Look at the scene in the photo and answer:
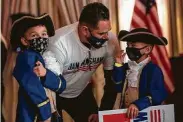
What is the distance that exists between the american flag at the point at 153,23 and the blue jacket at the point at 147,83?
0.04 meters

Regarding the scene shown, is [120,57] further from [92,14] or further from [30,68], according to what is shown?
[30,68]

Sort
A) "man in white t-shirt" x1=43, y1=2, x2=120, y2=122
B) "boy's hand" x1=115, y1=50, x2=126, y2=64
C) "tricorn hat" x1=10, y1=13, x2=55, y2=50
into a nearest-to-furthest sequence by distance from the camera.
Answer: "tricorn hat" x1=10, y1=13, x2=55, y2=50 < "man in white t-shirt" x1=43, y1=2, x2=120, y2=122 < "boy's hand" x1=115, y1=50, x2=126, y2=64

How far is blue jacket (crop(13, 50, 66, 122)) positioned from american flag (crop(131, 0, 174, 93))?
603 millimetres

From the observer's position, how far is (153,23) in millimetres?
1830

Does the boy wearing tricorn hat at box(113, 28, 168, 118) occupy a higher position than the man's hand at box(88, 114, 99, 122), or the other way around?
the boy wearing tricorn hat at box(113, 28, 168, 118)

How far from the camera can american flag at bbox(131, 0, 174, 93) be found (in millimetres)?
1821

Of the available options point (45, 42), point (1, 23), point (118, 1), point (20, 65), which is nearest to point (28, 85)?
point (20, 65)

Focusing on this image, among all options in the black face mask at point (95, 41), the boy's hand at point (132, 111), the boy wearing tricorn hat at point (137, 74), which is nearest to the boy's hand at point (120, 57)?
the boy wearing tricorn hat at point (137, 74)

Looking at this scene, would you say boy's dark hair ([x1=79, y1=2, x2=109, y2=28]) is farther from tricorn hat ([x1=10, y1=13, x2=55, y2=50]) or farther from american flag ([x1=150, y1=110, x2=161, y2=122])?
american flag ([x1=150, y1=110, x2=161, y2=122])

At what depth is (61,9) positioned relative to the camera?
164 cm

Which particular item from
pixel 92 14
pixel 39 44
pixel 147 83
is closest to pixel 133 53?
pixel 147 83

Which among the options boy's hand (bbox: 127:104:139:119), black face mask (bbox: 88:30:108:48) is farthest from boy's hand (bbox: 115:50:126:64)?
boy's hand (bbox: 127:104:139:119)

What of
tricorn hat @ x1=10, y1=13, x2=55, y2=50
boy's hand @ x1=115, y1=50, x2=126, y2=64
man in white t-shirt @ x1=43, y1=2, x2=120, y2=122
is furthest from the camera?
boy's hand @ x1=115, y1=50, x2=126, y2=64

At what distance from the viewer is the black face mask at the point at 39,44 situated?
1.57 meters
